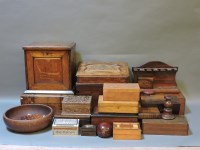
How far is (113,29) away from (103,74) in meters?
0.33

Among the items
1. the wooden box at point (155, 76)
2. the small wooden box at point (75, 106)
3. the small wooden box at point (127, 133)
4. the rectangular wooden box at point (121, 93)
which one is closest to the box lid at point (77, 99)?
the small wooden box at point (75, 106)

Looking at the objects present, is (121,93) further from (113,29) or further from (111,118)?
(113,29)

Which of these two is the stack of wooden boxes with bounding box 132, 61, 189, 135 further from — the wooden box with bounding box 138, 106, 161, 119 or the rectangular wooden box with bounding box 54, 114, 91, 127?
the rectangular wooden box with bounding box 54, 114, 91, 127

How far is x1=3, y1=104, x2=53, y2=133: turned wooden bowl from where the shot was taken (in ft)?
4.25

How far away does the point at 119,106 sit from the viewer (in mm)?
1344

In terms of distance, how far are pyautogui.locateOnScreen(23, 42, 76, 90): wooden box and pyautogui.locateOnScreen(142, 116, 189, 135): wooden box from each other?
46cm

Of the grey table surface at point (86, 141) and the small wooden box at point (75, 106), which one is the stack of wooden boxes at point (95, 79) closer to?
the small wooden box at point (75, 106)

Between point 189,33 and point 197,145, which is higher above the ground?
point 189,33

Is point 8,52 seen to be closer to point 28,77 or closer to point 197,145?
point 28,77

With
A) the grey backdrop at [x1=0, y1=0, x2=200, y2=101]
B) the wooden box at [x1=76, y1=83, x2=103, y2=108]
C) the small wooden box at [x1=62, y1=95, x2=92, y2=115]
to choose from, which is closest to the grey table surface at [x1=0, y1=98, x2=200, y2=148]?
the small wooden box at [x1=62, y1=95, x2=92, y2=115]

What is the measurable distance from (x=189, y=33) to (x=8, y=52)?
110 cm

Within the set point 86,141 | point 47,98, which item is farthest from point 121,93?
point 47,98

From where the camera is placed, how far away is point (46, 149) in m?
1.20

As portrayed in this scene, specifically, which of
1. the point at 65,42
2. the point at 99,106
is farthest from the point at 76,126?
the point at 65,42
